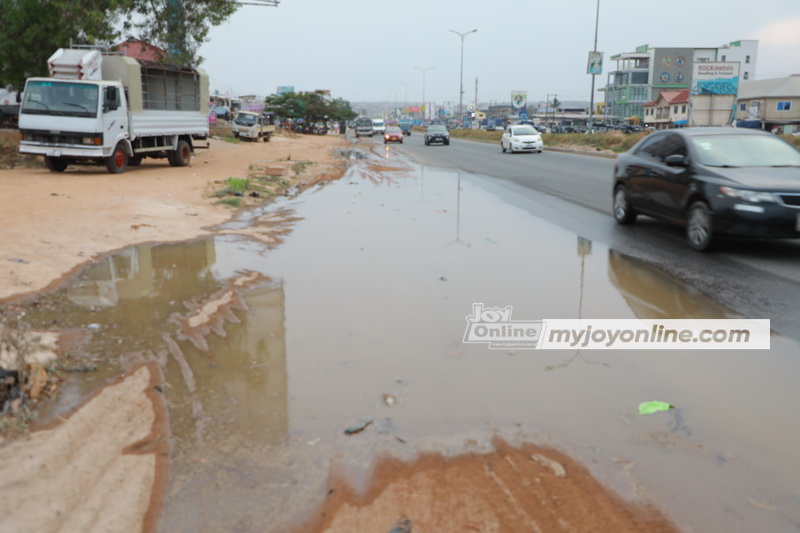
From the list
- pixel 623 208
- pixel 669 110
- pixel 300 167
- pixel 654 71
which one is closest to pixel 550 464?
pixel 623 208

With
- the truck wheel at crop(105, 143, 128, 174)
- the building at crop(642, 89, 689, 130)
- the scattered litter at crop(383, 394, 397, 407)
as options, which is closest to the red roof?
the building at crop(642, 89, 689, 130)

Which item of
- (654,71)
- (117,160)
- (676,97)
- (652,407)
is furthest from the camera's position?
(654,71)

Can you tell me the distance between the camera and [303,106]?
84875mm

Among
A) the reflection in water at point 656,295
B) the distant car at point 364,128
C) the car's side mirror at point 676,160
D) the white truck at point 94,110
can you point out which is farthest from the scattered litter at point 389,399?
the distant car at point 364,128

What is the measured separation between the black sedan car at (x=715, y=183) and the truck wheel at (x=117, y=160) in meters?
14.5

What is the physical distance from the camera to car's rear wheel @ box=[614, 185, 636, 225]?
1137 cm

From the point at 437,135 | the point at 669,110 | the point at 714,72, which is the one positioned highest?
the point at 714,72

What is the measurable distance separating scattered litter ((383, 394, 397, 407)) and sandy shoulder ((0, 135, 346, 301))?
152 inches

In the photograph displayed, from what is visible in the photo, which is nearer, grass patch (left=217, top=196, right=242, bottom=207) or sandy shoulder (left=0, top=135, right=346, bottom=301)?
sandy shoulder (left=0, top=135, right=346, bottom=301)

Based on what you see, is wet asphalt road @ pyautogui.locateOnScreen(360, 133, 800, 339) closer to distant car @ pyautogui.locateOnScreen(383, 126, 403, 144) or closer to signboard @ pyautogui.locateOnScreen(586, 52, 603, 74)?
signboard @ pyautogui.locateOnScreen(586, 52, 603, 74)

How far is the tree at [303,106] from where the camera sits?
84312mm

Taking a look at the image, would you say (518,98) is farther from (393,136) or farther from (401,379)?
(401,379)

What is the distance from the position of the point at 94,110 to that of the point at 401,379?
16.6 metres

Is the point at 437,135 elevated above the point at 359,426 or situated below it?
above
